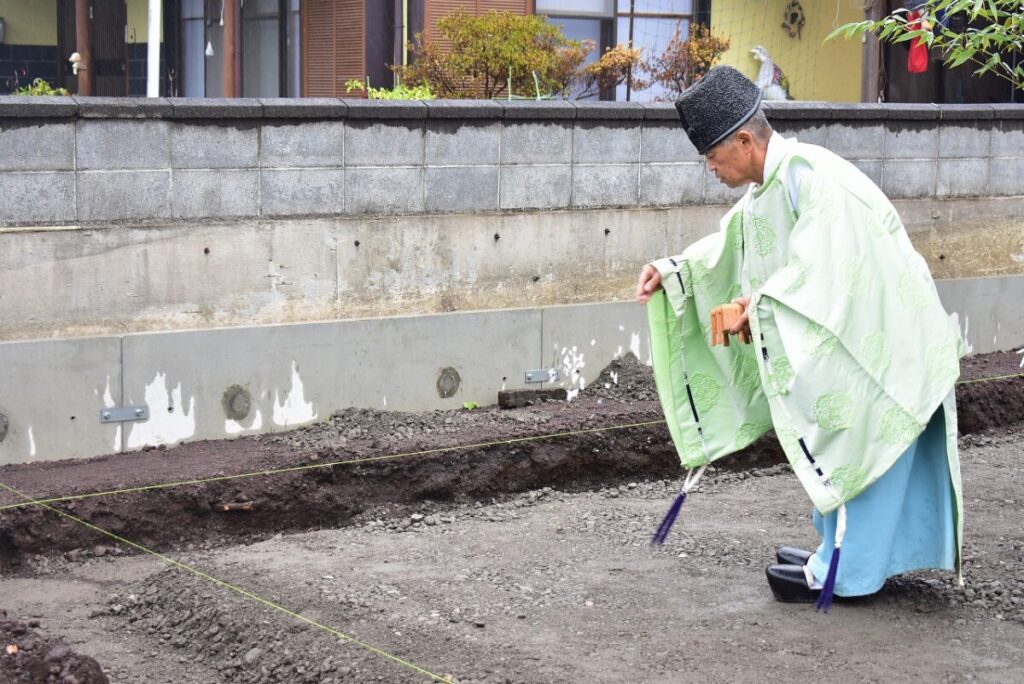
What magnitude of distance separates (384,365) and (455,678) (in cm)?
345

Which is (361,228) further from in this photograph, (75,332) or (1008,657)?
(1008,657)

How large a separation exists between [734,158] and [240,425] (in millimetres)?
3324

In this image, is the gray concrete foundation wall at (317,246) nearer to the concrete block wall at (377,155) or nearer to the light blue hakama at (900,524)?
the concrete block wall at (377,155)

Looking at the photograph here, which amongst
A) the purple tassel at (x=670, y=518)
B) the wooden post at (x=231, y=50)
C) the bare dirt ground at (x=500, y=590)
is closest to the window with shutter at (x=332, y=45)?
the wooden post at (x=231, y=50)

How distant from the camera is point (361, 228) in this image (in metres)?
7.98

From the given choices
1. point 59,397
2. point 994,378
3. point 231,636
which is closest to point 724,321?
point 231,636

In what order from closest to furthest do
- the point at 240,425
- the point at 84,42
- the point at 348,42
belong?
the point at 240,425 → the point at 348,42 → the point at 84,42

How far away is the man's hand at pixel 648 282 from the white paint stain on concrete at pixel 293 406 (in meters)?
2.57

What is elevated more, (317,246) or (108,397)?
(317,246)

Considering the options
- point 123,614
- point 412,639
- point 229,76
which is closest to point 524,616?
point 412,639

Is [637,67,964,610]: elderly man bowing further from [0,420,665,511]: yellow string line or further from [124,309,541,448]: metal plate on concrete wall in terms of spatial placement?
[124,309,541,448]: metal plate on concrete wall

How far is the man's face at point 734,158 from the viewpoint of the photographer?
5.30m

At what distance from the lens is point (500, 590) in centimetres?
572

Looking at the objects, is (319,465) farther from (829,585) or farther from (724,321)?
(829,585)
